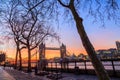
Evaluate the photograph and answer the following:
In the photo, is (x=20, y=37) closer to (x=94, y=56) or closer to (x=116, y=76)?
(x=116, y=76)

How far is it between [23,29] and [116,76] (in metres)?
22.2

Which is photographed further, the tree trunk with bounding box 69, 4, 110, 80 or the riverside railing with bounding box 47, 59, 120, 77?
the riverside railing with bounding box 47, 59, 120, 77

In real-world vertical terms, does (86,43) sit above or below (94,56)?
above

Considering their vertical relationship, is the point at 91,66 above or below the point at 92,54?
below

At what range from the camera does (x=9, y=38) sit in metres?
40.2

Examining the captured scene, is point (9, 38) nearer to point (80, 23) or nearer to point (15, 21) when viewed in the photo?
point (15, 21)

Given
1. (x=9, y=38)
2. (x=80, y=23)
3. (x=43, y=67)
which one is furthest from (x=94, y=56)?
(x=9, y=38)

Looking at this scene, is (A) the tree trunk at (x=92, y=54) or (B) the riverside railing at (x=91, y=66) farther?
(B) the riverside railing at (x=91, y=66)

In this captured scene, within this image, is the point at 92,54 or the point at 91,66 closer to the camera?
the point at 92,54

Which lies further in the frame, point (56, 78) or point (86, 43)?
point (56, 78)

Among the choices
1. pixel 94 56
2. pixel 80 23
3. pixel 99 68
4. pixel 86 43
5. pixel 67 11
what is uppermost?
pixel 67 11

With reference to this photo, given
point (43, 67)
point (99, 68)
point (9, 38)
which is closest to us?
point (99, 68)

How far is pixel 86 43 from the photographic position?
8617 mm

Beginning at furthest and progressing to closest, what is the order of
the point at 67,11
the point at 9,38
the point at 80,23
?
the point at 9,38
the point at 67,11
the point at 80,23
